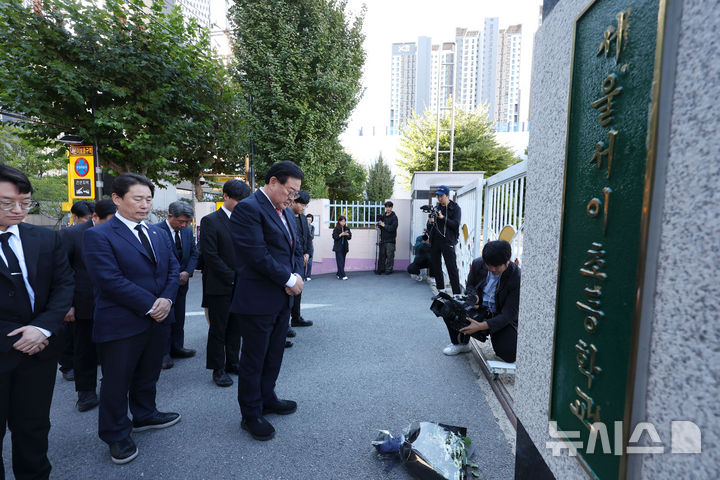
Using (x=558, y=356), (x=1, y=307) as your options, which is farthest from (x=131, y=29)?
(x=558, y=356)

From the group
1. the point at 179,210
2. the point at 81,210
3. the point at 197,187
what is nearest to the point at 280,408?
the point at 179,210

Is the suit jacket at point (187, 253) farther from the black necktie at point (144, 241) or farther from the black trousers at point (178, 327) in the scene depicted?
the black necktie at point (144, 241)

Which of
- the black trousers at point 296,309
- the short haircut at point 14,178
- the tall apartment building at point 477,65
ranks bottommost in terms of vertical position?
the black trousers at point 296,309

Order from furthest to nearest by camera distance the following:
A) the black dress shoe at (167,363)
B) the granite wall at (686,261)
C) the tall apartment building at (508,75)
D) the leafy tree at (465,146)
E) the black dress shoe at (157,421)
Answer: the tall apartment building at (508,75) < the leafy tree at (465,146) < the black dress shoe at (167,363) < the black dress shoe at (157,421) < the granite wall at (686,261)

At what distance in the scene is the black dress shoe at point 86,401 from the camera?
295 centimetres

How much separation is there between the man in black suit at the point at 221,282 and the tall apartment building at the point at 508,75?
52.3 metres

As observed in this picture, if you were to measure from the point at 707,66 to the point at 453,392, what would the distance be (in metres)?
3.01

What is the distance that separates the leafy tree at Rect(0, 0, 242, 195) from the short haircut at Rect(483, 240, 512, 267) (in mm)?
6940

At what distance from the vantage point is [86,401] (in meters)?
2.99

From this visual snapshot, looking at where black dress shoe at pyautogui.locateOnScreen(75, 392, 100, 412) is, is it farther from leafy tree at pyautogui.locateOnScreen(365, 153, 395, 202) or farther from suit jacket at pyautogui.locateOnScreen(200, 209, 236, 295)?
leafy tree at pyautogui.locateOnScreen(365, 153, 395, 202)

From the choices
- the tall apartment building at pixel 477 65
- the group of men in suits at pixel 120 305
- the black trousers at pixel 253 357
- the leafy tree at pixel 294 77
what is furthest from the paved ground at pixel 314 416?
the tall apartment building at pixel 477 65

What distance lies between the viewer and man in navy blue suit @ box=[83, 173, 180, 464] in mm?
2275

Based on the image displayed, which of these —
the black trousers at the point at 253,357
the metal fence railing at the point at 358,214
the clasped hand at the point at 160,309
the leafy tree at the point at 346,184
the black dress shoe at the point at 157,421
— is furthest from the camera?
the leafy tree at the point at 346,184

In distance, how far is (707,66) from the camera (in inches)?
29.7
